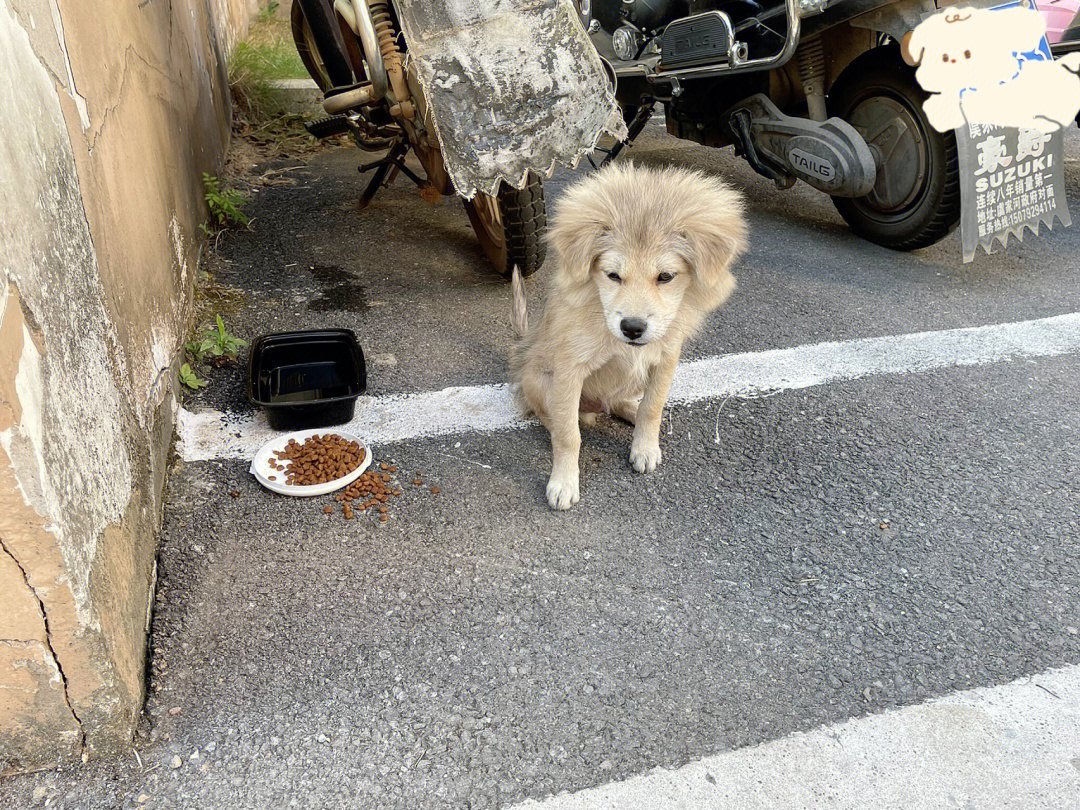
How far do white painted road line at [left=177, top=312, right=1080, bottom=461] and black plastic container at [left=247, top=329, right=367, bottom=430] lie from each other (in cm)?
12

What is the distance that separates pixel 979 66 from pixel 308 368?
138 inches

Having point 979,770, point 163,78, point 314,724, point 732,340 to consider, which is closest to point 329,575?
point 314,724

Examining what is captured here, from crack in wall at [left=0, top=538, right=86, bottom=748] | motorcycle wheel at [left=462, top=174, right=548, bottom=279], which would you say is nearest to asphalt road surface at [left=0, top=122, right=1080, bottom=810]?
crack in wall at [left=0, top=538, right=86, bottom=748]

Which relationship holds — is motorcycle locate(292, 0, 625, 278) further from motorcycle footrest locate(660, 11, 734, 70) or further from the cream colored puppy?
motorcycle footrest locate(660, 11, 734, 70)

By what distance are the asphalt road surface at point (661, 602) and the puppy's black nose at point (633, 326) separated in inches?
25.1

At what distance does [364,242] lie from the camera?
445 cm

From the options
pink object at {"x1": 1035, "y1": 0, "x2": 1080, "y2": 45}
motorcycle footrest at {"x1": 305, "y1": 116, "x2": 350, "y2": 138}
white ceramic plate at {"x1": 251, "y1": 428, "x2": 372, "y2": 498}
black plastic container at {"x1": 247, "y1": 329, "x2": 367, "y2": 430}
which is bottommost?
white ceramic plate at {"x1": 251, "y1": 428, "x2": 372, "y2": 498}

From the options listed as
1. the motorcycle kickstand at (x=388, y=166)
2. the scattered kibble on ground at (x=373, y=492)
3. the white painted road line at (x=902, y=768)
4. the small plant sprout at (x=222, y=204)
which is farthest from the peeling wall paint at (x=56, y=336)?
the motorcycle kickstand at (x=388, y=166)

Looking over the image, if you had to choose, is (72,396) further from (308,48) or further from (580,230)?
(308,48)

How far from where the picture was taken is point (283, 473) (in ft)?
8.51

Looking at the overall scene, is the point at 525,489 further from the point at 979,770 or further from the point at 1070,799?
the point at 1070,799

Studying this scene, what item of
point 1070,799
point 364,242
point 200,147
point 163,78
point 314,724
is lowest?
point 1070,799

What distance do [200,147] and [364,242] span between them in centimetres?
104

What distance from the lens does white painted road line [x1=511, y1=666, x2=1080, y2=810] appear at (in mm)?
1657
